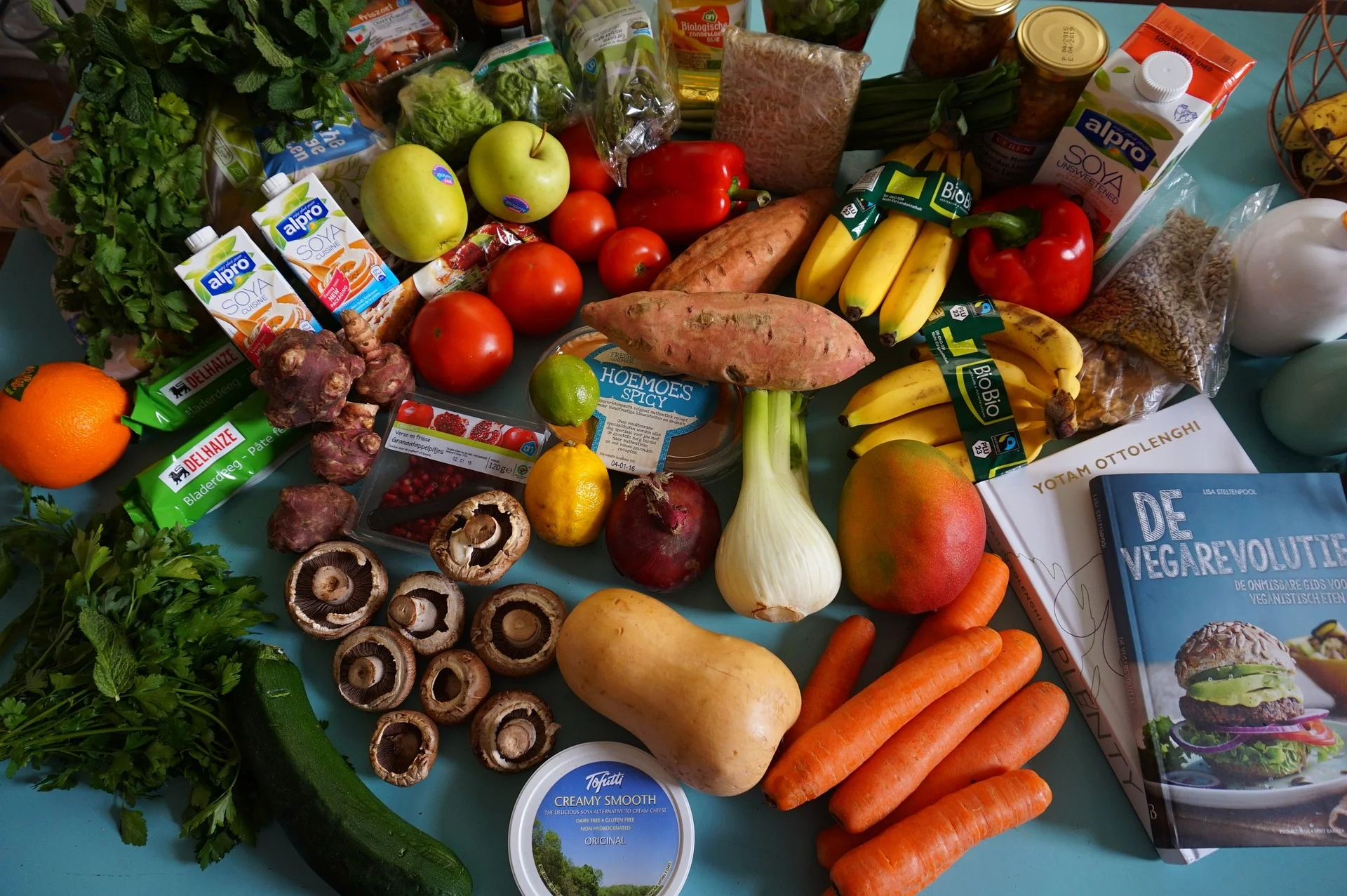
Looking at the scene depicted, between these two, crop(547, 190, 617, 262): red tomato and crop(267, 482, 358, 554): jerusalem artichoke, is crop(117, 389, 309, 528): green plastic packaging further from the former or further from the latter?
crop(547, 190, 617, 262): red tomato

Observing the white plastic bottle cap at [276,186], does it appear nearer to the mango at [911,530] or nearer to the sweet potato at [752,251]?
the sweet potato at [752,251]

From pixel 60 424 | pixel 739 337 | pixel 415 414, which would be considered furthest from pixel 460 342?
pixel 60 424

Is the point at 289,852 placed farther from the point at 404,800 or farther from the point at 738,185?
the point at 738,185

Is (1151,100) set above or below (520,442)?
above

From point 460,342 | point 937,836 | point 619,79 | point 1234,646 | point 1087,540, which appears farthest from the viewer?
point 619,79

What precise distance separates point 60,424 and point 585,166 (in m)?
0.96

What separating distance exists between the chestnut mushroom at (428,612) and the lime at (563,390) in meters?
0.29

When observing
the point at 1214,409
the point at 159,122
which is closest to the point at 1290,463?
the point at 1214,409

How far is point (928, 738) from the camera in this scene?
1.03m

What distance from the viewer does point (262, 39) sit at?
3.81 ft

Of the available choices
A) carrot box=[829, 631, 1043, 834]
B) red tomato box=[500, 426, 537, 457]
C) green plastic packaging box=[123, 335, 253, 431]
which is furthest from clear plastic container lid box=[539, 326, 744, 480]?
green plastic packaging box=[123, 335, 253, 431]

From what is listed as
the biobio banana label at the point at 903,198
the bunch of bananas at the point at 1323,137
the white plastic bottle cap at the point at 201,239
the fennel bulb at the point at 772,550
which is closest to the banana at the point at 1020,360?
the biobio banana label at the point at 903,198

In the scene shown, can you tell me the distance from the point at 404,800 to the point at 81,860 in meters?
0.44

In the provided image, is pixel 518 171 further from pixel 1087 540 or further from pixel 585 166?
pixel 1087 540
